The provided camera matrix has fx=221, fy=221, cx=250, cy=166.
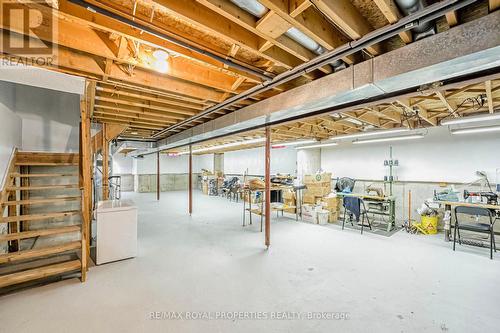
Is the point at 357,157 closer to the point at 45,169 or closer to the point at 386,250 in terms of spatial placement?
the point at 386,250

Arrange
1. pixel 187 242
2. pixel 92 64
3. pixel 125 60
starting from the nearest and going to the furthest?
pixel 125 60 → pixel 92 64 → pixel 187 242

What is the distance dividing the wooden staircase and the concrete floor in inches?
9.1

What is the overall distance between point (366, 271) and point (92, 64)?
4.34m

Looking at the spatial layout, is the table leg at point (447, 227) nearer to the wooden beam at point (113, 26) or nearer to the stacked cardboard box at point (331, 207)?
the stacked cardboard box at point (331, 207)

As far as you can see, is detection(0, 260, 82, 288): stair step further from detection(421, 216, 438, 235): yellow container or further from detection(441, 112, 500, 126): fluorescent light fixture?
detection(421, 216, 438, 235): yellow container

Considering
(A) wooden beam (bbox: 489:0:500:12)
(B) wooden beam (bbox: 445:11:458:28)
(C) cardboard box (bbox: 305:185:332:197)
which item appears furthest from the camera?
(C) cardboard box (bbox: 305:185:332:197)

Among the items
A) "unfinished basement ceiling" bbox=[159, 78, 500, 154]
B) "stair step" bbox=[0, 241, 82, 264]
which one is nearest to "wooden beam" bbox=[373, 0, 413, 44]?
"unfinished basement ceiling" bbox=[159, 78, 500, 154]

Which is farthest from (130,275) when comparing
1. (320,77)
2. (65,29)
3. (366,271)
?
(320,77)

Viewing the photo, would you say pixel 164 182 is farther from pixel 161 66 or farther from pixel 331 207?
pixel 161 66

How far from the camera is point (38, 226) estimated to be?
4594 millimetres

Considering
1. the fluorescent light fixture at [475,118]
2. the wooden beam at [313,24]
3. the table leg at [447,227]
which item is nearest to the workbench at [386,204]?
the table leg at [447,227]

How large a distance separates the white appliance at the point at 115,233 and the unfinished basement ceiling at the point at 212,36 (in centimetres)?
170

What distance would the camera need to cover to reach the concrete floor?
81.3 inches

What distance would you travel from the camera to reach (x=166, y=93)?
3092 mm
